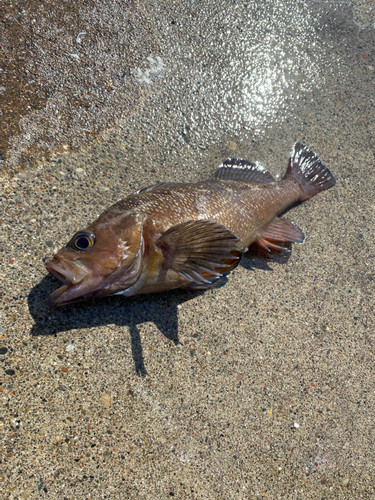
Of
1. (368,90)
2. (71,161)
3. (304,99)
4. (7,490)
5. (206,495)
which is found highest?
(368,90)

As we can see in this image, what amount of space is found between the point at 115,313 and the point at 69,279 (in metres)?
0.56

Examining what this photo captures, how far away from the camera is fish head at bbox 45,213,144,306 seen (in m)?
1.92

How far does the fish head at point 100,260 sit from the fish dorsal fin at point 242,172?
110 cm

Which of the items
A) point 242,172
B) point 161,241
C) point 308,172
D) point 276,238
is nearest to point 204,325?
point 161,241

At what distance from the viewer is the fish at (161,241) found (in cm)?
197

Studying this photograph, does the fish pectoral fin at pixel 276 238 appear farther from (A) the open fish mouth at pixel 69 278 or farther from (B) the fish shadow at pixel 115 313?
(A) the open fish mouth at pixel 69 278

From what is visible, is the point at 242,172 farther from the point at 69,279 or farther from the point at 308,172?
the point at 69,279

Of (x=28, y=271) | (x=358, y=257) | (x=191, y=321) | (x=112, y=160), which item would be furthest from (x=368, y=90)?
(x=28, y=271)

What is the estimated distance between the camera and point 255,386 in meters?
2.48

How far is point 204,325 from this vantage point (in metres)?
2.54

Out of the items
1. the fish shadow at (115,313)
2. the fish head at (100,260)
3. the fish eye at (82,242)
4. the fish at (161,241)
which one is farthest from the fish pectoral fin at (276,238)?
the fish eye at (82,242)

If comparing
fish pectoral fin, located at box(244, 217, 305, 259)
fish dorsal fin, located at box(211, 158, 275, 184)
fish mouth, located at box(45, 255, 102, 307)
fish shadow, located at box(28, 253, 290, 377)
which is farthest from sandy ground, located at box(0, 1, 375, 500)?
fish mouth, located at box(45, 255, 102, 307)

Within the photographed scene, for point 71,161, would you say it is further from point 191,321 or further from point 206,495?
point 206,495

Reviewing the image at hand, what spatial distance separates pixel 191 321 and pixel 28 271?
49.7 inches
